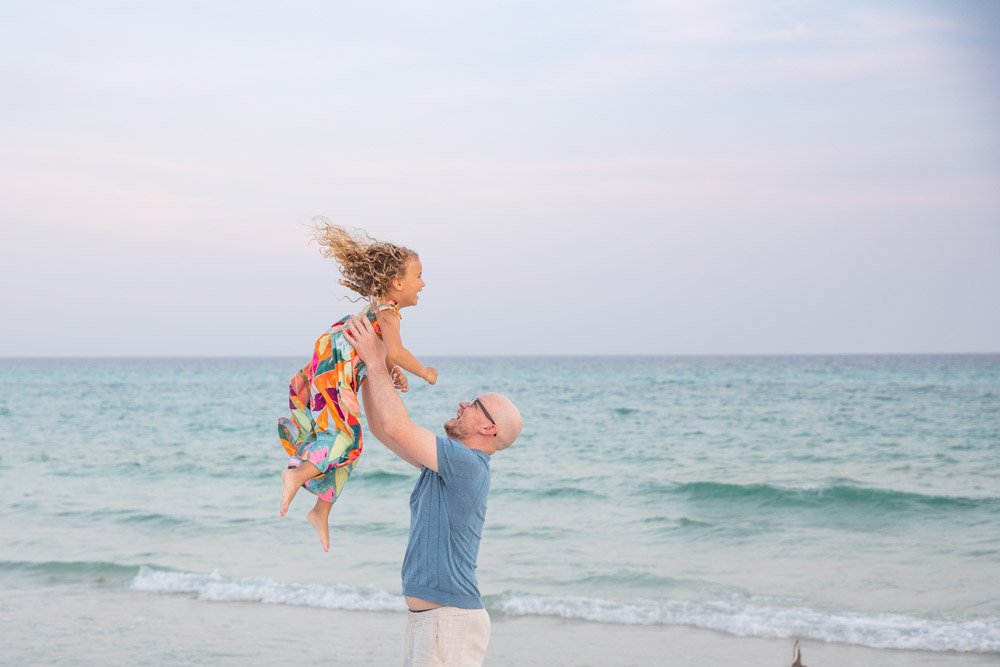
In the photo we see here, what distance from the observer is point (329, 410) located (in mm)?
3424

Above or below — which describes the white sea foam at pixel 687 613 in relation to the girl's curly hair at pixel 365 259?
below

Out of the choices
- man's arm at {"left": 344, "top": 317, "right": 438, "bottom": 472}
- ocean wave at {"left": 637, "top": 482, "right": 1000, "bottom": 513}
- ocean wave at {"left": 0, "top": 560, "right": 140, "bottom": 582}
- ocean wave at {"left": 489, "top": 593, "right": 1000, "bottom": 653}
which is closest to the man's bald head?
man's arm at {"left": 344, "top": 317, "right": 438, "bottom": 472}

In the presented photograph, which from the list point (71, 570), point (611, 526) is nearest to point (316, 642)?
point (71, 570)

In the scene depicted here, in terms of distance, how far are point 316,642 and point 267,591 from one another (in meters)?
1.54

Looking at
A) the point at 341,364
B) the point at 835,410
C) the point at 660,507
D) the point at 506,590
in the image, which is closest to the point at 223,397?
the point at 835,410

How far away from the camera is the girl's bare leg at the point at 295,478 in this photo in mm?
3359

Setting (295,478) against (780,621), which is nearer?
(295,478)

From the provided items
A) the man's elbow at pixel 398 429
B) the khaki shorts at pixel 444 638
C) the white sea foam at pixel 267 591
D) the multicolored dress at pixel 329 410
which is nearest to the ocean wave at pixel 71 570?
the white sea foam at pixel 267 591

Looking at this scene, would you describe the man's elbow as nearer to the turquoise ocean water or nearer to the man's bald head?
the man's bald head

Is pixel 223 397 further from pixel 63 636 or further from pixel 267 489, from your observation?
pixel 63 636

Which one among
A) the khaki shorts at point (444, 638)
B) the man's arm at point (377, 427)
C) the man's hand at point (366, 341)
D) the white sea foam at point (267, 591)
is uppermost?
the man's hand at point (366, 341)

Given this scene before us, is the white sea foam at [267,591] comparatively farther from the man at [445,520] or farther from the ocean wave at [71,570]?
the man at [445,520]

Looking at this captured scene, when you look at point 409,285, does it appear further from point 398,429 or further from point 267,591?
point 267,591

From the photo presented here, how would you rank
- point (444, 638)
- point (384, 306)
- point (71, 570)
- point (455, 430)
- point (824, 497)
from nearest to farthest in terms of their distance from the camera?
point (444, 638), point (455, 430), point (384, 306), point (71, 570), point (824, 497)
